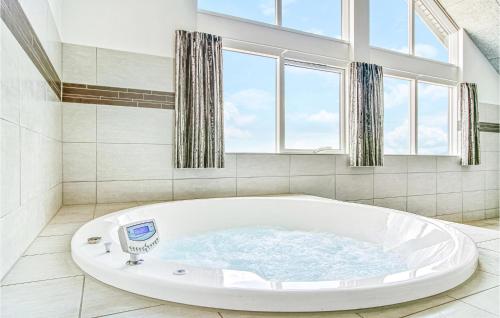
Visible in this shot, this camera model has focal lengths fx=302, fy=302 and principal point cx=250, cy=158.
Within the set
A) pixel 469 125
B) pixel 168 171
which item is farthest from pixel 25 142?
pixel 469 125

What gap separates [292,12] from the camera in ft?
10.4

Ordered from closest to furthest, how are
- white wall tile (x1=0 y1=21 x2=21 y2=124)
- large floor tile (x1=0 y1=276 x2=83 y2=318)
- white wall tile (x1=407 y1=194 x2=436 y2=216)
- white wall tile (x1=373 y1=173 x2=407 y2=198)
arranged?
large floor tile (x1=0 y1=276 x2=83 y2=318) < white wall tile (x1=0 y1=21 x2=21 y2=124) < white wall tile (x1=373 y1=173 x2=407 y2=198) < white wall tile (x1=407 y1=194 x2=436 y2=216)

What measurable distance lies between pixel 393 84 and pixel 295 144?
1668mm

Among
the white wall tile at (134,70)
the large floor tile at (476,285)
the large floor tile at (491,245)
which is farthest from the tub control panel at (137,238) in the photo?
the white wall tile at (134,70)

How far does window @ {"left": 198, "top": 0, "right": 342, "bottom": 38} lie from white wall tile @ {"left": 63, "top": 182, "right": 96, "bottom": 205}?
186 cm

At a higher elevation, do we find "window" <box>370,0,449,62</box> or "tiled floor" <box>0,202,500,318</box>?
"window" <box>370,0,449,62</box>

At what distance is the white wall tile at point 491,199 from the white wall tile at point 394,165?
68.4 inches

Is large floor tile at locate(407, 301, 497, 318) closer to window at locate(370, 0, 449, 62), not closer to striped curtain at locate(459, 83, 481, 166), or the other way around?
window at locate(370, 0, 449, 62)

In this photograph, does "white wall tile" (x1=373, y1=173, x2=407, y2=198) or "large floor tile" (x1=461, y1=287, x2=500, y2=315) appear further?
"white wall tile" (x1=373, y1=173, x2=407, y2=198)

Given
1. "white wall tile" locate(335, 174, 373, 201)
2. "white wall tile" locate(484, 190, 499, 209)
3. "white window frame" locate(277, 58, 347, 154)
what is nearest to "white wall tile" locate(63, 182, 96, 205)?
"white window frame" locate(277, 58, 347, 154)

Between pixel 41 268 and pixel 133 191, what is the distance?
150 cm

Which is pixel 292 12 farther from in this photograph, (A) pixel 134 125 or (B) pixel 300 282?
(B) pixel 300 282

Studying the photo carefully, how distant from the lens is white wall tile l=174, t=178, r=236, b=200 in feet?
8.57

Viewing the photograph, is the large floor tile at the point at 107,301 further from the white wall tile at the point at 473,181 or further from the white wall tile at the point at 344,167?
the white wall tile at the point at 473,181
